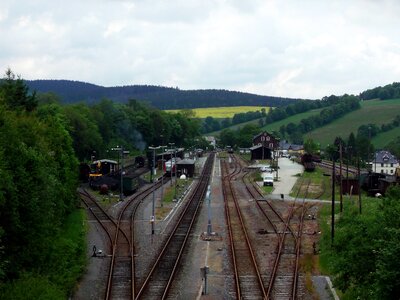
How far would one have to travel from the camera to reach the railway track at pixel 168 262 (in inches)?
1041

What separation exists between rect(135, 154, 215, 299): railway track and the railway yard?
44 millimetres

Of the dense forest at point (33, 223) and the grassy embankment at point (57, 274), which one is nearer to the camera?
the grassy embankment at point (57, 274)

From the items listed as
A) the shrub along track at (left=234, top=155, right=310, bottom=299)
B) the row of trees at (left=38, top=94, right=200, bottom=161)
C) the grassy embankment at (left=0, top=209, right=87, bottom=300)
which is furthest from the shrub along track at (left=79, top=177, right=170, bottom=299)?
the row of trees at (left=38, top=94, right=200, bottom=161)

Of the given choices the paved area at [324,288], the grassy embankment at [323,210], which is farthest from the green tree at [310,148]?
the paved area at [324,288]

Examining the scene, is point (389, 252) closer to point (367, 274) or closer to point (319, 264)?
point (367, 274)

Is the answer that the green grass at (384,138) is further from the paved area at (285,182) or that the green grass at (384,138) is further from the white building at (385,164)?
the paved area at (285,182)

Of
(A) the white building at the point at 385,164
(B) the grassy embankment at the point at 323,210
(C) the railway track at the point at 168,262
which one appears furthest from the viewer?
(A) the white building at the point at 385,164

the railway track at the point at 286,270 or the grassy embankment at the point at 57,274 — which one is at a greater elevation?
the grassy embankment at the point at 57,274

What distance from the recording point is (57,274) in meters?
26.9

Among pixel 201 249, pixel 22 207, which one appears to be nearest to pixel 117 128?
pixel 201 249

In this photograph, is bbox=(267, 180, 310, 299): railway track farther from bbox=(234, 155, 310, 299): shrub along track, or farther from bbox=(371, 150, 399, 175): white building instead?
bbox=(371, 150, 399, 175): white building

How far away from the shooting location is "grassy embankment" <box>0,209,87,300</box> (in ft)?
72.8

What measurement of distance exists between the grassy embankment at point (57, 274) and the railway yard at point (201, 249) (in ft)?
2.31

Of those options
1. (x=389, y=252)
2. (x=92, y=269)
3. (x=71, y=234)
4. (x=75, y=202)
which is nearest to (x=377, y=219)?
(x=389, y=252)
